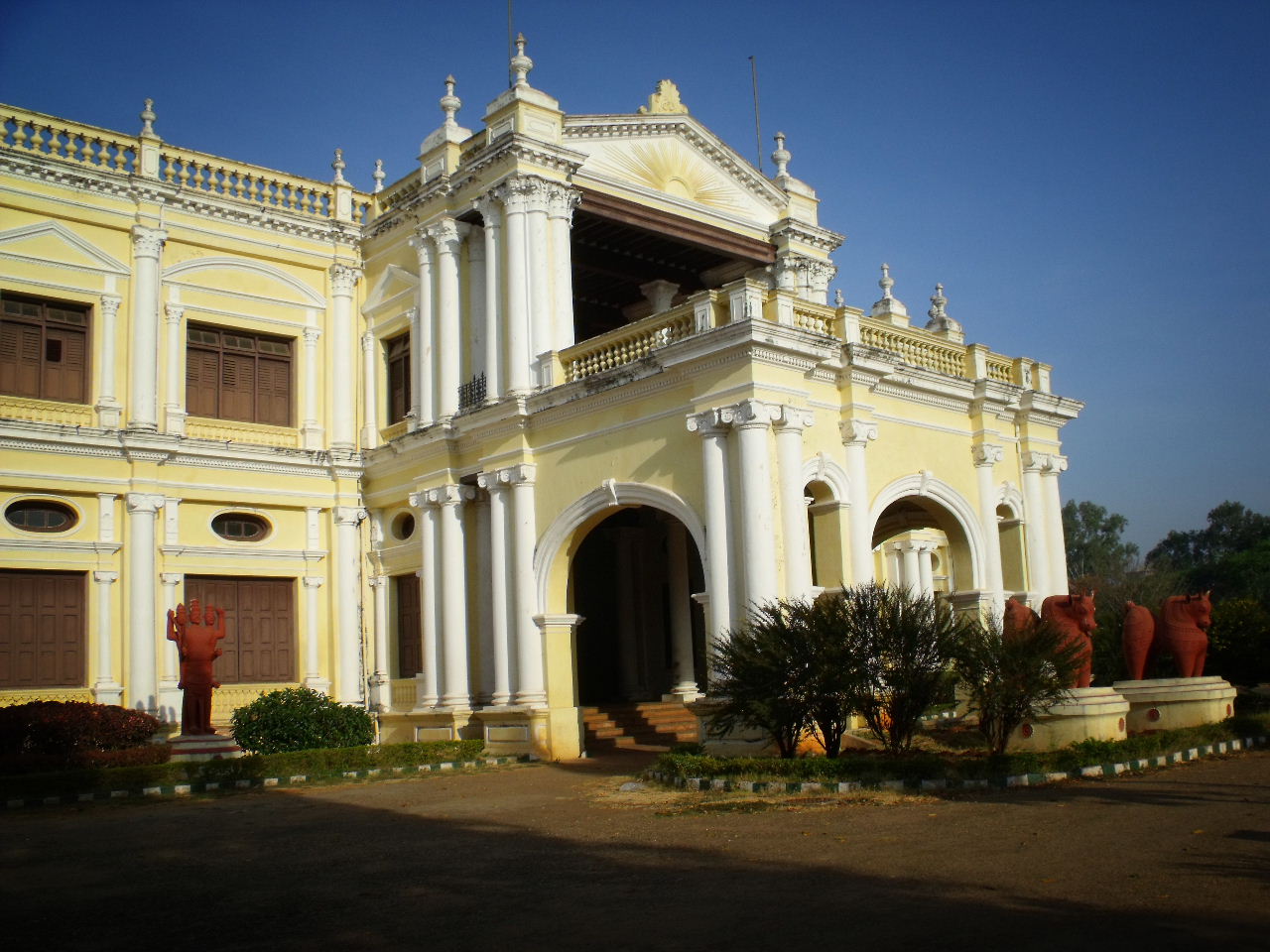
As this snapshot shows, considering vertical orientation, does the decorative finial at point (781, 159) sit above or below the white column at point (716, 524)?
above

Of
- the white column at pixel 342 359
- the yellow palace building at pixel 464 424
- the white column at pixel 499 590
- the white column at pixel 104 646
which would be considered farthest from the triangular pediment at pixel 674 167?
the white column at pixel 104 646

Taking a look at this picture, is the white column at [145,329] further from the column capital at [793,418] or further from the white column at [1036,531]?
the white column at [1036,531]

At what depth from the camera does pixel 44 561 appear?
1983 cm

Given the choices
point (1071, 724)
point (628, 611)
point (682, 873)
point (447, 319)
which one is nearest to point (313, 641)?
point (628, 611)

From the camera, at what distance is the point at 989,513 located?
19828mm

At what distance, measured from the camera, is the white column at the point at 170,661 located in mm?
20516

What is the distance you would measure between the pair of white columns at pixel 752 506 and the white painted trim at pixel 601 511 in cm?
38

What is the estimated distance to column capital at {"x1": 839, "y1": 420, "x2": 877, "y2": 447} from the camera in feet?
56.7

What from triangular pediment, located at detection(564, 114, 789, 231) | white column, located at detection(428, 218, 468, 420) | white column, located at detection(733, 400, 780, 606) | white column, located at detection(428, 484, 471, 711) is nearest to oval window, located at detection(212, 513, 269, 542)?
white column, located at detection(428, 484, 471, 711)

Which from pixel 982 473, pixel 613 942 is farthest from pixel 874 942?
pixel 982 473

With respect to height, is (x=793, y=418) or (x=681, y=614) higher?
(x=793, y=418)

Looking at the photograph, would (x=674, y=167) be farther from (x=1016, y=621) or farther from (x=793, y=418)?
(x=1016, y=621)

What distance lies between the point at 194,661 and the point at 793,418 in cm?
957

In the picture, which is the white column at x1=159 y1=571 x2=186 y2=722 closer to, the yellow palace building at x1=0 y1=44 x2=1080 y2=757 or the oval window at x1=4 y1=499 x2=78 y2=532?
the yellow palace building at x1=0 y1=44 x2=1080 y2=757
